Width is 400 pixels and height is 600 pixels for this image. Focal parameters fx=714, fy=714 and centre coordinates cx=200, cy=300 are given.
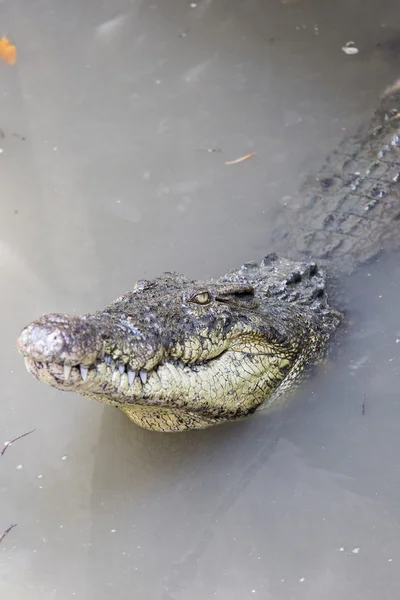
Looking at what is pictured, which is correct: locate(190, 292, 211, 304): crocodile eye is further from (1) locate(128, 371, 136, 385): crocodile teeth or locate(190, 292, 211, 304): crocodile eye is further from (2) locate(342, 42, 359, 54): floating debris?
(2) locate(342, 42, 359, 54): floating debris

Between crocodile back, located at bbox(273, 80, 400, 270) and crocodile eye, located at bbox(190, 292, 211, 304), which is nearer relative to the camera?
crocodile eye, located at bbox(190, 292, 211, 304)

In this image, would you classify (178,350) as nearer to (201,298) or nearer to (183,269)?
(201,298)

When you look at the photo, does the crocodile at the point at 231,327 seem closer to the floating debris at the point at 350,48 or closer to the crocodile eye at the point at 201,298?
the crocodile eye at the point at 201,298

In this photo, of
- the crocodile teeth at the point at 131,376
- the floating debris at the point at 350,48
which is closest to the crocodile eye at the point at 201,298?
the crocodile teeth at the point at 131,376

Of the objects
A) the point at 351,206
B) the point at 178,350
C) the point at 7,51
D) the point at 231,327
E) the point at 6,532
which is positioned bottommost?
the point at 6,532

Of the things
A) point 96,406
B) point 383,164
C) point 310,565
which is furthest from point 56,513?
point 383,164

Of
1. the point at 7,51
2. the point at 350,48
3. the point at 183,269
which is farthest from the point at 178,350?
the point at 7,51

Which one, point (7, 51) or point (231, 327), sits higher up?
point (7, 51)

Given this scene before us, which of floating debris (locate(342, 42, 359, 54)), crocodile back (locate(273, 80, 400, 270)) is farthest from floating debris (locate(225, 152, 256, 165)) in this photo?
floating debris (locate(342, 42, 359, 54))
